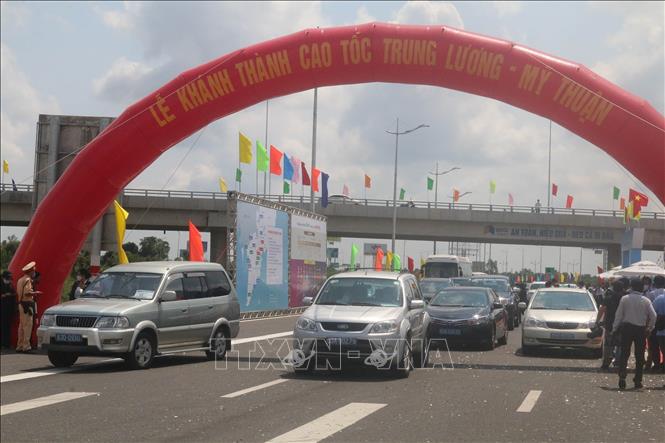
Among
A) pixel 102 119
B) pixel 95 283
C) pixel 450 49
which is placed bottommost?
pixel 95 283

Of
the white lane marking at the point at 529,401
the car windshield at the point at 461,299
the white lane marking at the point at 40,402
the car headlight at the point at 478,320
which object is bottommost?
the white lane marking at the point at 40,402

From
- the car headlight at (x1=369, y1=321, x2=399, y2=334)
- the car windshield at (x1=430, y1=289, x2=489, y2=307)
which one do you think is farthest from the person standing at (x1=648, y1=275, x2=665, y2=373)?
the car windshield at (x1=430, y1=289, x2=489, y2=307)

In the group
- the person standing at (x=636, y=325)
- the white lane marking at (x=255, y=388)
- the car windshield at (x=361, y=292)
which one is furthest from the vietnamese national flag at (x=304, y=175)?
the person standing at (x=636, y=325)

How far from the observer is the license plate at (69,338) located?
14359 millimetres

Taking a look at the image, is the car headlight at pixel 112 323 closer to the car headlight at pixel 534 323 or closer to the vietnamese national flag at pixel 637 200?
the car headlight at pixel 534 323

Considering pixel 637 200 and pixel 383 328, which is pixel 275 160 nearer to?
pixel 637 200

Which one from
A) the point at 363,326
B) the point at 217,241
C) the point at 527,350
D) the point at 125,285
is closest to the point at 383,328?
the point at 363,326

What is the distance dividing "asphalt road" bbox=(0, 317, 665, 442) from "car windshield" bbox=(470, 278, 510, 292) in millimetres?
14117

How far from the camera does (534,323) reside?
19.4 m

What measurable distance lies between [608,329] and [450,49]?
21.7 feet

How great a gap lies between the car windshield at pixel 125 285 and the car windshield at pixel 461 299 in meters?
8.53

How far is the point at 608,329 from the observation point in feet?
55.0

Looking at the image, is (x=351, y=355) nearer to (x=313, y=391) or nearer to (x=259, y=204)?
(x=313, y=391)

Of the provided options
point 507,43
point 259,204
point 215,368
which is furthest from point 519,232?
point 215,368
